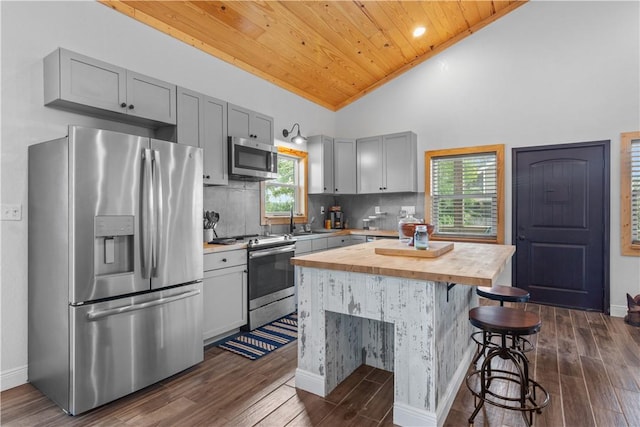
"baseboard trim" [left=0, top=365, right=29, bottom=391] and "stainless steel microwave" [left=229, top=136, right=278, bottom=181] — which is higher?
"stainless steel microwave" [left=229, top=136, right=278, bottom=181]

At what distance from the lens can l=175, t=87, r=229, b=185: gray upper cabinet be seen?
3.20 meters

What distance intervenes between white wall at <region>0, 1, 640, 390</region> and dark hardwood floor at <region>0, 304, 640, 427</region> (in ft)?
2.96

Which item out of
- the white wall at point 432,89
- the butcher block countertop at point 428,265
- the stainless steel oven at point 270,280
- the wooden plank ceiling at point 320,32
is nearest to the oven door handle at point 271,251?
the stainless steel oven at point 270,280

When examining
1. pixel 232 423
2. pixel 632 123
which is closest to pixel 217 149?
pixel 232 423

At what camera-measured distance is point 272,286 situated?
12.2ft

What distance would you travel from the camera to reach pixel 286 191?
16.5ft

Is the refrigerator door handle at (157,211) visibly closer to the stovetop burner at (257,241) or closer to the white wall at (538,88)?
the stovetop burner at (257,241)

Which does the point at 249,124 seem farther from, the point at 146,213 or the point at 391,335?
the point at 391,335

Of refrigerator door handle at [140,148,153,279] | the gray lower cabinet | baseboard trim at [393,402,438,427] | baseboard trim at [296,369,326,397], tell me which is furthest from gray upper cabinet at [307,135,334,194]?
baseboard trim at [393,402,438,427]

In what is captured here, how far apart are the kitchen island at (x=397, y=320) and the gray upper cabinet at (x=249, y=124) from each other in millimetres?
1997

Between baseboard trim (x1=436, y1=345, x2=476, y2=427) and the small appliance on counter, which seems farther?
the small appliance on counter

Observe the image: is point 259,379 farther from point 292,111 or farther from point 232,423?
point 292,111

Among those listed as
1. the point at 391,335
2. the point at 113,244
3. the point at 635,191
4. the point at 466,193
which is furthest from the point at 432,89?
the point at 113,244

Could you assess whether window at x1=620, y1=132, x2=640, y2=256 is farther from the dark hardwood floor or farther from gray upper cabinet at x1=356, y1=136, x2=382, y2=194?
gray upper cabinet at x1=356, y1=136, x2=382, y2=194
